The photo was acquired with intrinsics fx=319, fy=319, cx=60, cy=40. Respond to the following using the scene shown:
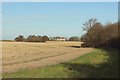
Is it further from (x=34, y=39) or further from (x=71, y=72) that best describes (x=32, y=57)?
(x=34, y=39)

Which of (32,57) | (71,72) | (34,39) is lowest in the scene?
(32,57)

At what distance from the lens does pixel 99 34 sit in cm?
9638

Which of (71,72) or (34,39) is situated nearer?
(71,72)

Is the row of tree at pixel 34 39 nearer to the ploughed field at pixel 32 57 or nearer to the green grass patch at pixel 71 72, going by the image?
the ploughed field at pixel 32 57

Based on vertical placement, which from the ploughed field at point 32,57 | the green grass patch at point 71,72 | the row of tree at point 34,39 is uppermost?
the row of tree at point 34,39

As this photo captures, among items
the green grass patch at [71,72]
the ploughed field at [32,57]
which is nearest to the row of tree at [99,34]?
the ploughed field at [32,57]

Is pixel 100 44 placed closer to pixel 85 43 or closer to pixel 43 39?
pixel 85 43

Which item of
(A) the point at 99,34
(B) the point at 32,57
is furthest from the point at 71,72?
(A) the point at 99,34

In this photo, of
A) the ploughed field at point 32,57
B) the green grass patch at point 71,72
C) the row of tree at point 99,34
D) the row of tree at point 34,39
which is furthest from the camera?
the row of tree at point 34,39

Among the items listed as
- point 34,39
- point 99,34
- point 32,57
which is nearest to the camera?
point 32,57

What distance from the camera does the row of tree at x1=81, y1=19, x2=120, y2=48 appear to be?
83338mm

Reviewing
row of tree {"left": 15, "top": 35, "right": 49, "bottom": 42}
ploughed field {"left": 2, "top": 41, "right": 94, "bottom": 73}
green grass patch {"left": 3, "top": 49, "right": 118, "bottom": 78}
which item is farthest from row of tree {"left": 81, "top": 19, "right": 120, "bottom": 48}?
row of tree {"left": 15, "top": 35, "right": 49, "bottom": 42}

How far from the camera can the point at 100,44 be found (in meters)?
93.0

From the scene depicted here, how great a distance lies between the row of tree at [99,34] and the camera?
83338mm
